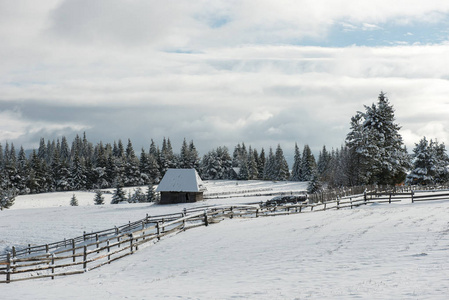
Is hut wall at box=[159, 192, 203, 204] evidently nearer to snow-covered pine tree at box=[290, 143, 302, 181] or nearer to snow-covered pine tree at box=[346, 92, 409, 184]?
snow-covered pine tree at box=[346, 92, 409, 184]

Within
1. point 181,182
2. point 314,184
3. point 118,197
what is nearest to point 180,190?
point 181,182

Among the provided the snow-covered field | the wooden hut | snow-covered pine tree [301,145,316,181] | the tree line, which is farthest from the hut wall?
snow-covered pine tree [301,145,316,181]

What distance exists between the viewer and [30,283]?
59.5ft

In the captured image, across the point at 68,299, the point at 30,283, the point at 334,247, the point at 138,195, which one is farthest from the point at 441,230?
the point at 138,195

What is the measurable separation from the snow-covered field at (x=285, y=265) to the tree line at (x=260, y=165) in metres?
31.6

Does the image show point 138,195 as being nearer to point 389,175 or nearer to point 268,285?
point 389,175

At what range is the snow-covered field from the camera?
12.3 m

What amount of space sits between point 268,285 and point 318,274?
2035 millimetres

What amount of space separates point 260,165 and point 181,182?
7558cm

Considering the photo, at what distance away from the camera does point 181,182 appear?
215 ft

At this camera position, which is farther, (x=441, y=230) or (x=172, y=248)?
(x=172, y=248)

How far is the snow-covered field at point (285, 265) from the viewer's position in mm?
12284

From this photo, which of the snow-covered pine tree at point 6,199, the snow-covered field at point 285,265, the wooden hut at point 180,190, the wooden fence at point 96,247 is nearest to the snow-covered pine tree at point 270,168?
the wooden hut at point 180,190

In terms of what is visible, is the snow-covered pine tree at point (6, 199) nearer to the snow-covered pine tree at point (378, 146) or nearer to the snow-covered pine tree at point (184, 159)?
the snow-covered pine tree at point (184, 159)
